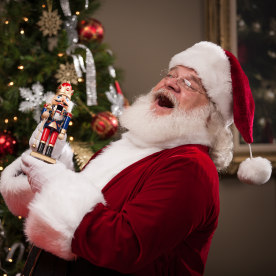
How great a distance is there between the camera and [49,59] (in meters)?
2.13

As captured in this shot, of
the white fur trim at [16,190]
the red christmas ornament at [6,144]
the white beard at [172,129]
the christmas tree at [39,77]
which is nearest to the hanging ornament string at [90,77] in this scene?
the christmas tree at [39,77]

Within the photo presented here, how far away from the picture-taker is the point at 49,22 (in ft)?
7.02

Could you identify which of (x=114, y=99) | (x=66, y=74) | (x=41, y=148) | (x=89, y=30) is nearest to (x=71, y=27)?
(x=89, y=30)

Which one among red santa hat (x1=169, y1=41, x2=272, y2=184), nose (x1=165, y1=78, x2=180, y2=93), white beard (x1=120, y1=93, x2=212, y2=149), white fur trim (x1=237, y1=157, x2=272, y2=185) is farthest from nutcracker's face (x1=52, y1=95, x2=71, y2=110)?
white fur trim (x1=237, y1=157, x2=272, y2=185)

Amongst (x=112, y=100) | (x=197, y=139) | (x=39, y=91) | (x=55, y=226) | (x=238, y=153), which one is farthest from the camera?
(x=238, y=153)

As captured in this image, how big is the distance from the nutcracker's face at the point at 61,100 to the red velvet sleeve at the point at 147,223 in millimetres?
391

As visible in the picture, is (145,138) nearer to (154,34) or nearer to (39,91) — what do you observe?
(39,91)

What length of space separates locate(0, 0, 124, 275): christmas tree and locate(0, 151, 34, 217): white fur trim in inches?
24.5

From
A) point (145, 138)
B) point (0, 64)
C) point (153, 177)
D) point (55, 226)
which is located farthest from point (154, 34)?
point (55, 226)

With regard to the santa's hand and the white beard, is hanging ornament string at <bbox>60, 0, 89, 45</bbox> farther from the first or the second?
the santa's hand

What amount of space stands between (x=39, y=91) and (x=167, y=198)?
4.44ft

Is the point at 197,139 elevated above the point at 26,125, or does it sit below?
above

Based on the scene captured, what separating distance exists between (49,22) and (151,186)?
153 cm

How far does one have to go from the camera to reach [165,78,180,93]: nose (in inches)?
56.9
